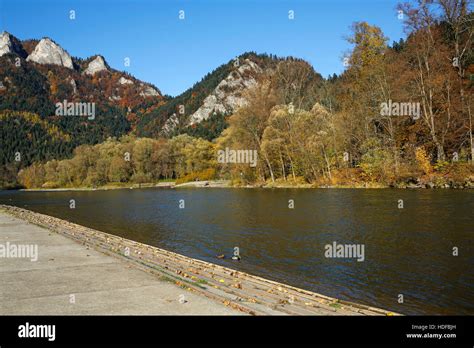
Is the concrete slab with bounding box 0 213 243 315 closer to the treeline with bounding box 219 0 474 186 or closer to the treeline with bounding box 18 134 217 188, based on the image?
the treeline with bounding box 219 0 474 186

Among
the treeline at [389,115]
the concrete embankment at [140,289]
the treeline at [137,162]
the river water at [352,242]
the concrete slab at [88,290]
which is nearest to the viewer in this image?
the concrete slab at [88,290]

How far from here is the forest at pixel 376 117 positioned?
4928 cm

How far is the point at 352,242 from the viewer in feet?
64.7

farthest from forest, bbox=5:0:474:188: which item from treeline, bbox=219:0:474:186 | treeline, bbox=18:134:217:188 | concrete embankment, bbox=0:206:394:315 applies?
concrete embankment, bbox=0:206:394:315

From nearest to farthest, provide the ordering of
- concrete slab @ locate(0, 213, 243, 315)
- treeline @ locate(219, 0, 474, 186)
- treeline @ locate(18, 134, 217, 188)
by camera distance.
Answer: concrete slab @ locate(0, 213, 243, 315) → treeline @ locate(219, 0, 474, 186) → treeline @ locate(18, 134, 217, 188)

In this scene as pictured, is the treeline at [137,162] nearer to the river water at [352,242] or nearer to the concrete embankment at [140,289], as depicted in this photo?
the river water at [352,242]

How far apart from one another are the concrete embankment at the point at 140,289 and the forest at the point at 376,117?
41.7 meters

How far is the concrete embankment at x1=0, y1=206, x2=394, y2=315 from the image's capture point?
848 centimetres

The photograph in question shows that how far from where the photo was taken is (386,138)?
56.7 meters

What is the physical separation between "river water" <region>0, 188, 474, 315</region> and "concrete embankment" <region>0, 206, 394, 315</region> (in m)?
2.57

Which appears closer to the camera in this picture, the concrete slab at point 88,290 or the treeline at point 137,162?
the concrete slab at point 88,290

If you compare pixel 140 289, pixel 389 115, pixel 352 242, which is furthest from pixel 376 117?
pixel 140 289

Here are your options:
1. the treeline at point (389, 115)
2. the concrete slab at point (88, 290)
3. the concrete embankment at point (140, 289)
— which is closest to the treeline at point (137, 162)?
the treeline at point (389, 115)

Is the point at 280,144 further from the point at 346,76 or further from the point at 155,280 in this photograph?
the point at 155,280
